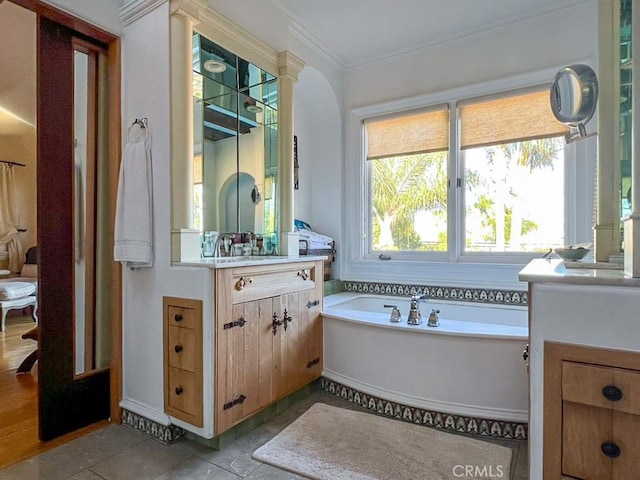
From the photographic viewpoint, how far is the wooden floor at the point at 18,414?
5.78 feet

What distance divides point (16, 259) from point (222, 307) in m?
5.40

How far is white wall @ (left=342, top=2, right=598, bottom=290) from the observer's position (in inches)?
104

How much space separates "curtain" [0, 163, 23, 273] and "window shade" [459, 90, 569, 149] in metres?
6.28

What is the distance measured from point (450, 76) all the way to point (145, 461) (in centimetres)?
341

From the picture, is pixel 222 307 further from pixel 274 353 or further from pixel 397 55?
pixel 397 55

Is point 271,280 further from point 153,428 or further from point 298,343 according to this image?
point 153,428

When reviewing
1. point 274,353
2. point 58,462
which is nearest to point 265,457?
point 274,353

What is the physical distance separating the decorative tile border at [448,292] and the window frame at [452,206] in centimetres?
8

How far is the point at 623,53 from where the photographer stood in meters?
1.27

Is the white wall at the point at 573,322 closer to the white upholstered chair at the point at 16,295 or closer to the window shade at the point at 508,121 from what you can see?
the window shade at the point at 508,121

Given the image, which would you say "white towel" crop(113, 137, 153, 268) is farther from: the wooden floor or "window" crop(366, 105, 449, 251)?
"window" crop(366, 105, 449, 251)

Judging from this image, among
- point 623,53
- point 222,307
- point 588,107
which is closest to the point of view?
point 623,53

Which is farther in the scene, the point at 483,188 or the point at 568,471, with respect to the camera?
the point at 483,188

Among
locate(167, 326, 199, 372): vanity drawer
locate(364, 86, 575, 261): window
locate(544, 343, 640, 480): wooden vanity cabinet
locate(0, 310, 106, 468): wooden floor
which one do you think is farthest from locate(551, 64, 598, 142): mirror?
locate(0, 310, 106, 468): wooden floor
